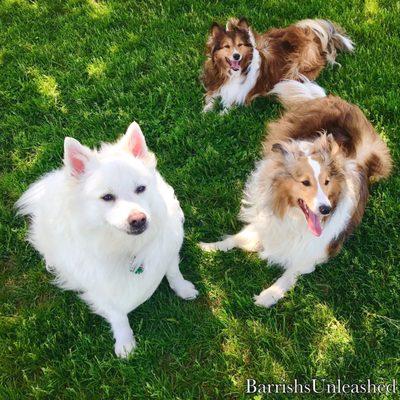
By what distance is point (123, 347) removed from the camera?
10.4 ft

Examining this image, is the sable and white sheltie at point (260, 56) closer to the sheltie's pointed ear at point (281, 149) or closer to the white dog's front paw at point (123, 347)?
the sheltie's pointed ear at point (281, 149)

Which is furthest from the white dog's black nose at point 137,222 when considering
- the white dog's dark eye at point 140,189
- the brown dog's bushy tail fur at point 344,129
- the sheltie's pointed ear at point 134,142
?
the brown dog's bushy tail fur at point 344,129

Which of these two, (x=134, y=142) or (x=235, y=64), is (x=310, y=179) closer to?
(x=134, y=142)

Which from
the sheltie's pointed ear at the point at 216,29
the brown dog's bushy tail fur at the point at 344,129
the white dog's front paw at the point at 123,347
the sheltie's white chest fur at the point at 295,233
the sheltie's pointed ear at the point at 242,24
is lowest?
the white dog's front paw at the point at 123,347

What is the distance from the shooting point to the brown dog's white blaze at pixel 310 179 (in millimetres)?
2781

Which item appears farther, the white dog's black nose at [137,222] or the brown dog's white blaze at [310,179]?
the brown dog's white blaze at [310,179]

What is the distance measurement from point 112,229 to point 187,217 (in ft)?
5.00

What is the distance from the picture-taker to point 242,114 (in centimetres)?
469

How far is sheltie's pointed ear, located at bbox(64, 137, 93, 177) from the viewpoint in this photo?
228 centimetres

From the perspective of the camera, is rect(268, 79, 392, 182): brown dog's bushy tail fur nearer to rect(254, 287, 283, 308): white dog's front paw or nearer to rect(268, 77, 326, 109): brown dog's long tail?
rect(268, 77, 326, 109): brown dog's long tail

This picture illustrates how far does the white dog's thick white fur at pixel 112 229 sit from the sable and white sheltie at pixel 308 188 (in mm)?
721

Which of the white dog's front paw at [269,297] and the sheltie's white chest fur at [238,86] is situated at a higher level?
the sheltie's white chest fur at [238,86]

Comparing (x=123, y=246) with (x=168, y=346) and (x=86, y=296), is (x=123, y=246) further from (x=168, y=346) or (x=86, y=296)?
(x=168, y=346)

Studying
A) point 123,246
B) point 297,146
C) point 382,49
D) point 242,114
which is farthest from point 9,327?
point 382,49
